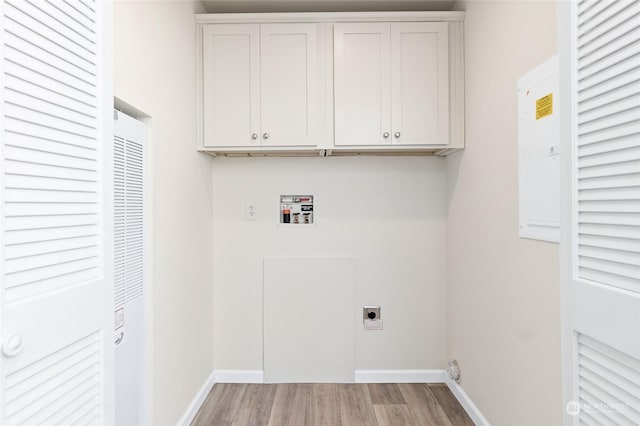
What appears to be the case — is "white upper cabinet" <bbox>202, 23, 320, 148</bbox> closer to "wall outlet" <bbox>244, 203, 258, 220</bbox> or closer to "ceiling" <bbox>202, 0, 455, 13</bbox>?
"ceiling" <bbox>202, 0, 455, 13</bbox>

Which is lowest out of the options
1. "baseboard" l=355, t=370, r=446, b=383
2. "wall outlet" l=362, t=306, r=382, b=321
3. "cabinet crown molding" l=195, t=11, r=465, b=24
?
"baseboard" l=355, t=370, r=446, b=383

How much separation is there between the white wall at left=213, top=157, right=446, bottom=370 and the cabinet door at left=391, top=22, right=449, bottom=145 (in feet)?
1.25

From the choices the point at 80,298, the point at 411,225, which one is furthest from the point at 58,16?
the point at 411,225

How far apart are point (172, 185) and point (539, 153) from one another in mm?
1782

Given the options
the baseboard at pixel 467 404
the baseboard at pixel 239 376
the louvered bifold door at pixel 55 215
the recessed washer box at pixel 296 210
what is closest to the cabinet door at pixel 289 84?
the recessed washer box at pixel 296 210

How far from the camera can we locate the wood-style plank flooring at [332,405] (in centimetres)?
231

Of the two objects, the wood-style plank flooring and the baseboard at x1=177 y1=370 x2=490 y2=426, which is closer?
the wood-style plank flooring

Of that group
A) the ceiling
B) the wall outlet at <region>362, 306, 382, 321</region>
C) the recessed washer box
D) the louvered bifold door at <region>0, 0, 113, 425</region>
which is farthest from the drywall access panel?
the louvered bifold door at <region>0, 0, 113, 425</region>

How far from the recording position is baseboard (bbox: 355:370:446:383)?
2809mm

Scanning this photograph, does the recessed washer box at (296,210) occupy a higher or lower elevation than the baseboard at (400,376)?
higher

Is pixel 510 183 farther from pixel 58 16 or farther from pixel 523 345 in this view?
pixel 58 16

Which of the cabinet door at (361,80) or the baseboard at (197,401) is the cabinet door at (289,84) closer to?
the cabinet door at (361,80)

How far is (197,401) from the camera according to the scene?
2426mm

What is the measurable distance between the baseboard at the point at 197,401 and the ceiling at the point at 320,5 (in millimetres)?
2585
